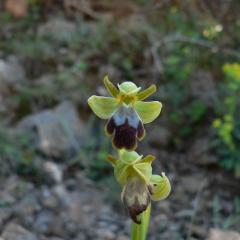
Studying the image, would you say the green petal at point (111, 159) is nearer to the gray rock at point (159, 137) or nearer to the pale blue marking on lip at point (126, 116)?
the pale blue marking on lip at point (126, 116)

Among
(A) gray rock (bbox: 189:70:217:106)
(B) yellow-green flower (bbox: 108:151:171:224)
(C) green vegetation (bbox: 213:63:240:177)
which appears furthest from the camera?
(A) gray rock (bbox: 189:70:217:106)

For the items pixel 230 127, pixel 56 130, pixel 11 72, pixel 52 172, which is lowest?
pixel 52 172

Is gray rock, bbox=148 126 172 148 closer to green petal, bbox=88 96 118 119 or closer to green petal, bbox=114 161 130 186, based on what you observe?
green petal, bbox=88 96 118 119

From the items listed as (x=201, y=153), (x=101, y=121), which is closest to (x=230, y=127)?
(x=201, y=153)

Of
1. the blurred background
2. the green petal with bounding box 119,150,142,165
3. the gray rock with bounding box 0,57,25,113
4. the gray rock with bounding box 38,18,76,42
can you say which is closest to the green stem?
the green petal with bounding box 119,150,142,165

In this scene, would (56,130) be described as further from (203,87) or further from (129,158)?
(129,158)

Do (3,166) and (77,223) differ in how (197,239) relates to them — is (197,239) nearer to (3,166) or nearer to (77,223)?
(77,223)

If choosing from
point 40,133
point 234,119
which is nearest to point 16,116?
point 40,133
